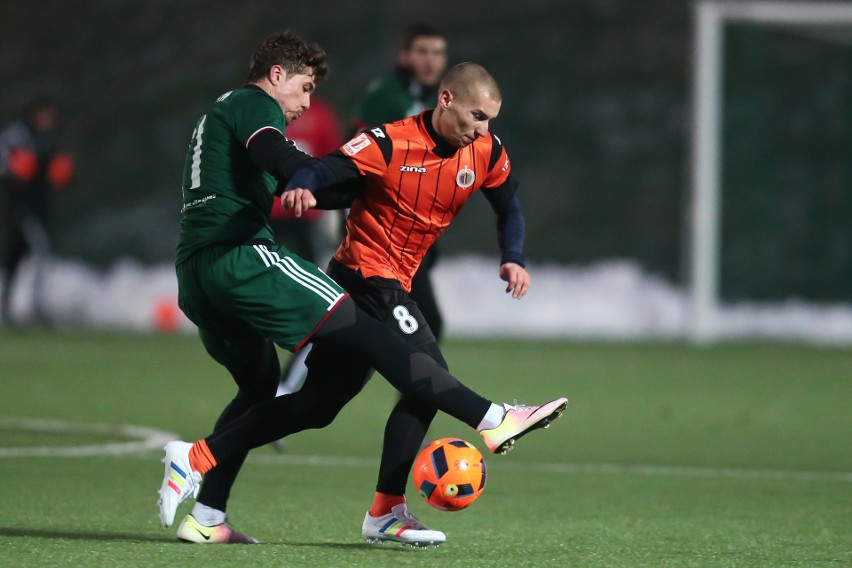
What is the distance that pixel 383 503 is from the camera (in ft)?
17.5

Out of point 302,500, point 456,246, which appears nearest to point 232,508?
point 302,500

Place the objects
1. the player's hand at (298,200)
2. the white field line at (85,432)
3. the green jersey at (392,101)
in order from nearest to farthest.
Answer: the player's hand at (298,200), the white field line at (85,432), the green jersey at (392,101)

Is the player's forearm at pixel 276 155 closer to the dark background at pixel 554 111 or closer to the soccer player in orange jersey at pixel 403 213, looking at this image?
the soccer player in orange jersey at pixel 403 213

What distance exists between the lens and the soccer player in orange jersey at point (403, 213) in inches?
208

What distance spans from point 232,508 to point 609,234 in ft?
36.0

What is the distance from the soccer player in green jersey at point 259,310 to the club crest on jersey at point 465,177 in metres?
0.59

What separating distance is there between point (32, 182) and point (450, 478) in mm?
12627

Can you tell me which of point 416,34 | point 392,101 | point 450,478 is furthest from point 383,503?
point 416,34

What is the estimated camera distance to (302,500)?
641 centimetres

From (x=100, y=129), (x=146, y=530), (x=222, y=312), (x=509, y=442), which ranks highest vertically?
(x=100, y=129)

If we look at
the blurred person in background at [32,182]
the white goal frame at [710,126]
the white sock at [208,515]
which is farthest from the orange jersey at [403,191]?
the blurred person in background at [32,182]

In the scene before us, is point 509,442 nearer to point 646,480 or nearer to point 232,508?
point 232,508

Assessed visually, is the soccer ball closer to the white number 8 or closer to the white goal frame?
the white number 8

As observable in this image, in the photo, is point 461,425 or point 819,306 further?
point 819,306
